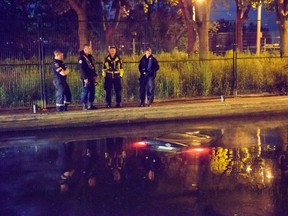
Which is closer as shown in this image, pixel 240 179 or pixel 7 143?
pixel 240 179

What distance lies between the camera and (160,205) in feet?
21.2

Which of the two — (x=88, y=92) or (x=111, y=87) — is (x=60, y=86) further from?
(x=111, y=87)

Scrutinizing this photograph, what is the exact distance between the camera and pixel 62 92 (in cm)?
1352

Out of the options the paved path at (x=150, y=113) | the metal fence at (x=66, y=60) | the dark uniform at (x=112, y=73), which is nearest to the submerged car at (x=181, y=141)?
the paved path at (x=150, y=113)

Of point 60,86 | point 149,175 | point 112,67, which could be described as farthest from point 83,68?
point 149,175

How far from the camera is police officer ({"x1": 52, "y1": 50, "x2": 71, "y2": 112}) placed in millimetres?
13266

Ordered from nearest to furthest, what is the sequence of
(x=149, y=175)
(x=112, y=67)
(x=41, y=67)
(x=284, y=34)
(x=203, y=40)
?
(x=149, y=175), (x=112, y=67), (x=41, y=67), (x=203, y=40), (x=284, y=34)

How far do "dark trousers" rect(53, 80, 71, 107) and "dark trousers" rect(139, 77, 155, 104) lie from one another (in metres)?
2.14

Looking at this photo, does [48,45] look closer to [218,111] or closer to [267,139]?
[218,111]

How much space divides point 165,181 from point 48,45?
26.4 feet

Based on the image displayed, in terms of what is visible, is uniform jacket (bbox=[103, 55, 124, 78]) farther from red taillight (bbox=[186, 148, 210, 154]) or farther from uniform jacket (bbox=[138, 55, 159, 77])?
red taillight (bbox=[186, 148, 210, 154])

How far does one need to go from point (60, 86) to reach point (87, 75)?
0.75m

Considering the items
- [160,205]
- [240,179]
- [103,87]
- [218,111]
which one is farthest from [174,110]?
[160,205]

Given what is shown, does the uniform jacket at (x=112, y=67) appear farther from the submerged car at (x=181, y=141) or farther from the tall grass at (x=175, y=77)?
the submerged car at (x=181, y=141)
